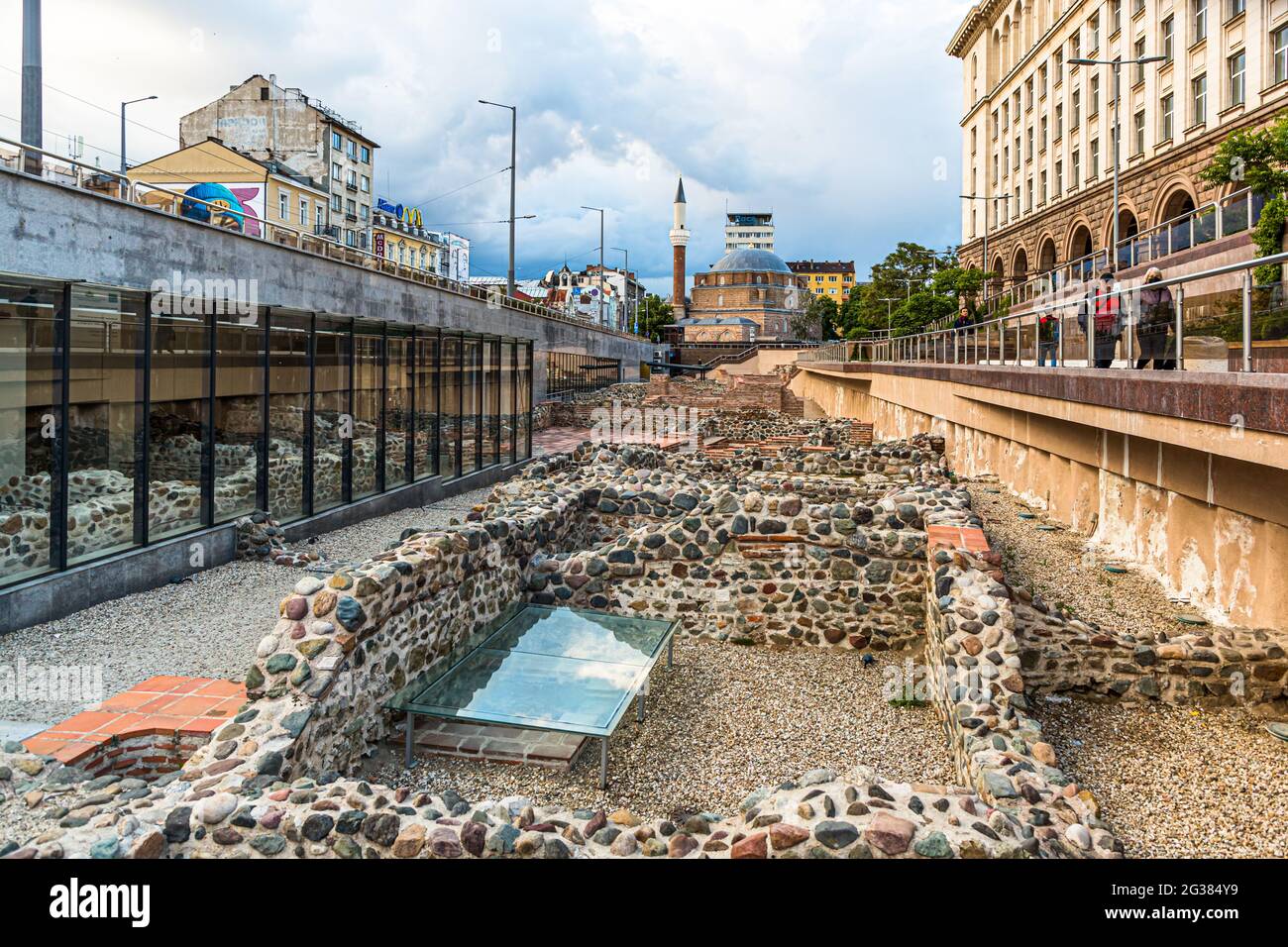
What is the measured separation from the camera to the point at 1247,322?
26.6 feet

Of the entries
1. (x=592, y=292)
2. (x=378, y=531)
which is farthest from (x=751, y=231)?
(x=378, y=531)

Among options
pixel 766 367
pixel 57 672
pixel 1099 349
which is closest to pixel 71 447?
pixel 57 672

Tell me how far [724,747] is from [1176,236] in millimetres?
23218

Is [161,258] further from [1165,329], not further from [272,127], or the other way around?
[272,127]

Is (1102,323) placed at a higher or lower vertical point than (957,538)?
higher

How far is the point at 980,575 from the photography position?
8.27 m

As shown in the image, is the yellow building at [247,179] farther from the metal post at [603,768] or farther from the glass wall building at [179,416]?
the metal post at [603,768]

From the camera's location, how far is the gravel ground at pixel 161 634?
29.6ft

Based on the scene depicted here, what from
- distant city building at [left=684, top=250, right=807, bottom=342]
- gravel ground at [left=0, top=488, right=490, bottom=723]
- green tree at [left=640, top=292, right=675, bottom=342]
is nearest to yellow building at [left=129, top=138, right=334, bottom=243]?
gravel ground at [left=0, top=488, right=490, bottom=723]

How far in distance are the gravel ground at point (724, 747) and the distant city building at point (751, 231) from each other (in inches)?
7092

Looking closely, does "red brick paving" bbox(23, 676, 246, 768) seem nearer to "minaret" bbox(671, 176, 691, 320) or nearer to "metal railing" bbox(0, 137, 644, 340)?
"metal railing" bbox(0, 137, 644, 340)

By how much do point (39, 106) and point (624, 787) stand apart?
12.0 metres

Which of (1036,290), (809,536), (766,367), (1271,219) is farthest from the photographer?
(766,367)
